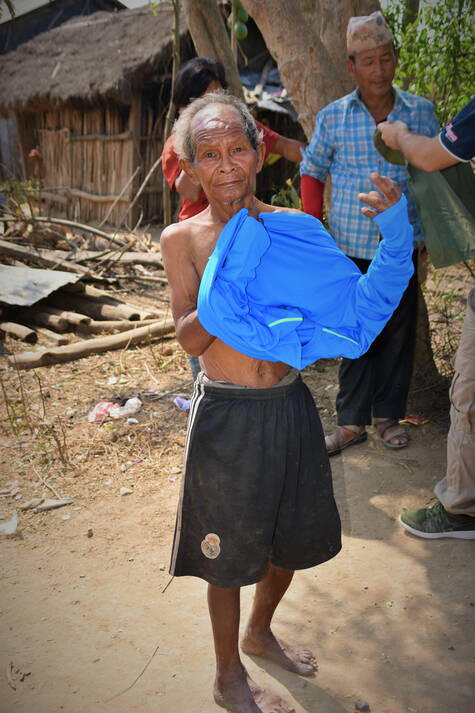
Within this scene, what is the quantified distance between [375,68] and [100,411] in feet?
8.73

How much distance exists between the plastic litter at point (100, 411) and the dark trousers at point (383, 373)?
1606 millimetres

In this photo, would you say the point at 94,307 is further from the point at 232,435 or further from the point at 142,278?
the point at 232,435

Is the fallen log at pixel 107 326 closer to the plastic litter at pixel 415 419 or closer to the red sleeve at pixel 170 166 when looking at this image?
the red sleeve at pixel 170 166

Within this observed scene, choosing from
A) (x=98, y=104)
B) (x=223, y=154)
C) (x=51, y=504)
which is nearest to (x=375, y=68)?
(x=223, y=154)

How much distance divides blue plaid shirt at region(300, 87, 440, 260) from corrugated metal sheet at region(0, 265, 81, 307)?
133 inches

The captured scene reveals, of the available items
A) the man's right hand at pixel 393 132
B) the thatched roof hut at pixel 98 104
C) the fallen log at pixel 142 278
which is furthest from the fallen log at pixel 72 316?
the thatched roof hut at pixel 98 104

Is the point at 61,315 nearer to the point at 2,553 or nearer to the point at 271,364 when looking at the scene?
the point at 2,553

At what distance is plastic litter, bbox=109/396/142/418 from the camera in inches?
161

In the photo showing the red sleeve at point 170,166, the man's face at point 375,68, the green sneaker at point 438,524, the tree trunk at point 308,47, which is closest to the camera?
the green sneaker at point 438,524

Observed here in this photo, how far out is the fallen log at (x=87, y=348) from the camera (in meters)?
4.89

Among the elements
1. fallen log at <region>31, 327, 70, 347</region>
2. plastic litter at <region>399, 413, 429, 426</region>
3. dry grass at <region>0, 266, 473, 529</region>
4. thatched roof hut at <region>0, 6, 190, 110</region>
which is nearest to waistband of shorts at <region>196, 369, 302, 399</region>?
dry grass at <region>0, 266, 473, 529</region>

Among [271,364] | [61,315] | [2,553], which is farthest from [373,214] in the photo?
[61,315]

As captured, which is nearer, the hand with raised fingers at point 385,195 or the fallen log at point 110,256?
the hand with raised fingers at point 385,195

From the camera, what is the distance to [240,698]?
1869mm
